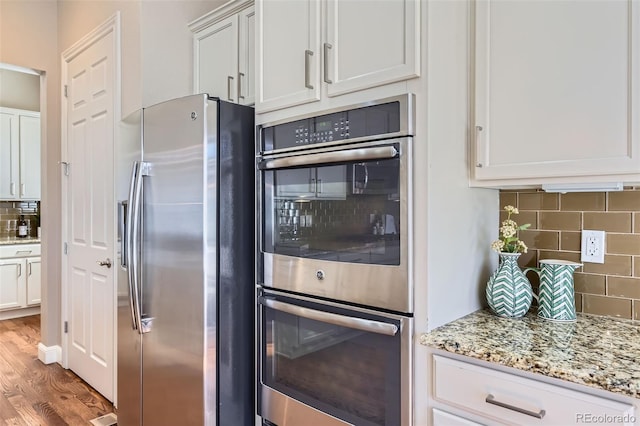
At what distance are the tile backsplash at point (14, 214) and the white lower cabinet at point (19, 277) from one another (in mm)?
699

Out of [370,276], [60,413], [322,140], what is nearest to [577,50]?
[322,140]

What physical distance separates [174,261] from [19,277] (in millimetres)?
4118

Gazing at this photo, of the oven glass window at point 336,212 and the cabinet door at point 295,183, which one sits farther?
the cabinet door at point 295,183

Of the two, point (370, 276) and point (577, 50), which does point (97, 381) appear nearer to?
point (370, 276)

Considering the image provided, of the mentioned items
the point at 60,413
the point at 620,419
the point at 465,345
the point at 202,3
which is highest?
the point at 202,3

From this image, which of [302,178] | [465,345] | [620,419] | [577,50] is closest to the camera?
[620,419]

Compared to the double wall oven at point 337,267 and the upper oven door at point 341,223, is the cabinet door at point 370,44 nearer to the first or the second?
the double wall oven at point 337,267

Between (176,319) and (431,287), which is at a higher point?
(431,287)

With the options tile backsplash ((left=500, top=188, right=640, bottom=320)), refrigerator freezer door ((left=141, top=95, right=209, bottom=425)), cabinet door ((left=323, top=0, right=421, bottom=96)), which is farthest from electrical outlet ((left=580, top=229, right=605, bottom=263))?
refrigerator freezer door ((left=141, top=95, right=209, bottom=425))

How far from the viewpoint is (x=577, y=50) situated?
52.9 inches

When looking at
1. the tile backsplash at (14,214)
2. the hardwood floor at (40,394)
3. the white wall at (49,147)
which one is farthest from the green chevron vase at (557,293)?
the tile backsplash at (14,214)

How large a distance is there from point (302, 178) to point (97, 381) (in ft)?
7.80

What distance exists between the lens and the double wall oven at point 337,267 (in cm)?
134

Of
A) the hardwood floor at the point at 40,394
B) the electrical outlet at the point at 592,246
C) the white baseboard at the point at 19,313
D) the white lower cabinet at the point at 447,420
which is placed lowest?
the hardwood floor at the point at 40,394
